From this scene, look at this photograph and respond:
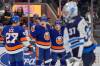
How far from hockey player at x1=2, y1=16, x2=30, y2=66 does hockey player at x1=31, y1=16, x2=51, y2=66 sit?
3.91 ft

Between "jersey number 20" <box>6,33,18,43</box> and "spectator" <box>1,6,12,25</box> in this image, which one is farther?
"spectator" <box>1,6,12,25</box>

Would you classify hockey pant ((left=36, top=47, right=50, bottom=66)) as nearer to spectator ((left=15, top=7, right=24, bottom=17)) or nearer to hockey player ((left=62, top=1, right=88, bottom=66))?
spectator ((left=15, top=7, right=24, bottom=17))

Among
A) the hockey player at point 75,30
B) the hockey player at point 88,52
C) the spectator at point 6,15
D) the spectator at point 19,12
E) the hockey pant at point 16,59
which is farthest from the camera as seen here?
the spectator at point 19,12

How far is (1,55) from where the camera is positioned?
935 cm

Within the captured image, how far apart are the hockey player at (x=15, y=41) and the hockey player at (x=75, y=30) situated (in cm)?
198

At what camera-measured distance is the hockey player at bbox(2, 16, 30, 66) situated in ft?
25.0

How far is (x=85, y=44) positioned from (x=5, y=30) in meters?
2.33

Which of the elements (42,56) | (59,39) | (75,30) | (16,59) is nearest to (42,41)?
(42,56)

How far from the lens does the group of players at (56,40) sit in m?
5.71

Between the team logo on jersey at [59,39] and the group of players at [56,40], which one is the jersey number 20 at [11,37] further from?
the team logo on jersey at [59,39]

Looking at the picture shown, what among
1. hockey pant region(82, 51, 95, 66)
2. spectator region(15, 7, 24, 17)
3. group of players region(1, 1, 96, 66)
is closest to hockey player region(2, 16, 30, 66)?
group of players region(1, 1, 96, 66)

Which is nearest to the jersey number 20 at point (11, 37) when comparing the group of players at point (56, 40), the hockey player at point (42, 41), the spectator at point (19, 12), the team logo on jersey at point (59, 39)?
the group of players at point (56, 40)

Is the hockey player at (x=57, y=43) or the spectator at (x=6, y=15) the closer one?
the hockey player at (x=57, y=43)

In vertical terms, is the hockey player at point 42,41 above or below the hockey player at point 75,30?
below
